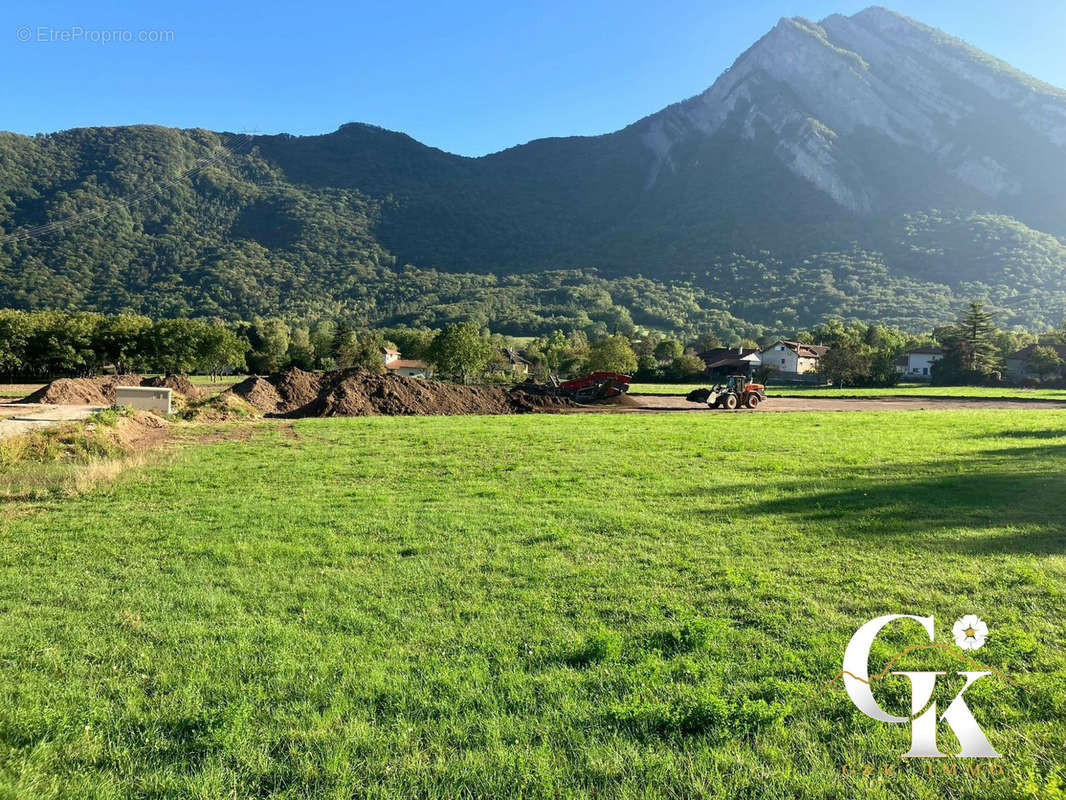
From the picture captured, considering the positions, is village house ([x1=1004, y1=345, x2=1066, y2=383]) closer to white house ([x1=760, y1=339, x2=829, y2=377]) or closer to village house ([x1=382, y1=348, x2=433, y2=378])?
white house ([x1=760, y1=339, x2=829, y2=377])

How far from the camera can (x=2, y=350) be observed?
54656mm

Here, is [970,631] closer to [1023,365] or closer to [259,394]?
[259,394]

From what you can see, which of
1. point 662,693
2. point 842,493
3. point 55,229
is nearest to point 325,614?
point 662,693

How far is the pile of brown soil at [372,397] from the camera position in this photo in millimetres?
28203

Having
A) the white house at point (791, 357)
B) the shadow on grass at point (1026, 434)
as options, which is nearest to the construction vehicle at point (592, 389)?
the shadow on grass at point (1026, 434)

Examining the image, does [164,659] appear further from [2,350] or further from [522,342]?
[522,342]

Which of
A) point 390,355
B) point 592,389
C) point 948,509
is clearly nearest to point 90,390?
point 592,389

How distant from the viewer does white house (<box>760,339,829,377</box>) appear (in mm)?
83375

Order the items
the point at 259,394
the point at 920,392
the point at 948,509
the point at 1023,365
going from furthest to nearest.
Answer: the point at 1023,365, the point at 920,392, the point at 259,394, the point at 948,509

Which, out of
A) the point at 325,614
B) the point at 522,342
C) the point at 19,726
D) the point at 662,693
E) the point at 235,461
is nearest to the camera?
the point at 19,726

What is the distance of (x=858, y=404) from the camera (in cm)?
3503

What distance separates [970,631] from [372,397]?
27663 mm

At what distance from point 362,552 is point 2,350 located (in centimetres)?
6851

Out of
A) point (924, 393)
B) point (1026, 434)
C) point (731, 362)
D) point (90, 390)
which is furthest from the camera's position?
point (731, 362)
